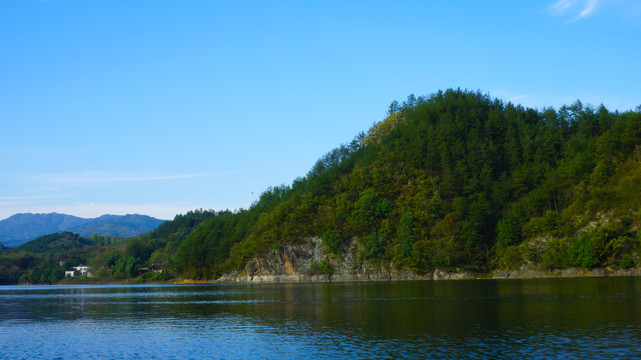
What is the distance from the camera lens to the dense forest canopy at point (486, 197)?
126m

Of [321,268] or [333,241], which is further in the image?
[321,268]

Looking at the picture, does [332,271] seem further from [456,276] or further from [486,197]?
[486,197]

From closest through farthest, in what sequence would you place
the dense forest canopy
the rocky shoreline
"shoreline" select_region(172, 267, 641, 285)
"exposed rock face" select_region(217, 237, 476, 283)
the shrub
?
"shoreline" select_region(172, 267, 641, 285), the dense forest canopy, the rocky shoreline, "exposed rock face" select_region(217, 237, 476, 283), the shrub

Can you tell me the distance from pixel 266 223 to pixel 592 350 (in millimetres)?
168750

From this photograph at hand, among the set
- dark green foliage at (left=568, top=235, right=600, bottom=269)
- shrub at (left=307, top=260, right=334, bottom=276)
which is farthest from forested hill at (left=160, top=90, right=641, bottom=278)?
shrub at (left=307, top=260, right=334, bottom=276)

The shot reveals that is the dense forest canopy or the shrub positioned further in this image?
the shrub

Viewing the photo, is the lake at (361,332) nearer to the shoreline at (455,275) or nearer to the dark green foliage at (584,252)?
the dark green foliage at (584,252)

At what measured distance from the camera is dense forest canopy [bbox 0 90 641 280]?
126 metres

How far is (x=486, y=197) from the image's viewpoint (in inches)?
6467

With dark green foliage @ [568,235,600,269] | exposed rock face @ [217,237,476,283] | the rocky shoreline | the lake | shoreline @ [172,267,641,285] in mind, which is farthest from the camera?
exposed rock face @ [217,237,476,283]

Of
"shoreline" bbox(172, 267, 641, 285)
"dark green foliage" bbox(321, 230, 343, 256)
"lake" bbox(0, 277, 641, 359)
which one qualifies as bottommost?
"shoreline" bbox(172, 267, 641, 285)

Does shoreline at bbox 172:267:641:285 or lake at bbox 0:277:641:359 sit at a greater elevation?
lake at bbox 0:277:641:359

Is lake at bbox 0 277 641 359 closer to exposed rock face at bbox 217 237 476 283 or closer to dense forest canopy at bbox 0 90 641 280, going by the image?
dense forest canopy at bbox 0 90 641 280

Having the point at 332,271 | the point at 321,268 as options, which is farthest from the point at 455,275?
the point at 321,268
